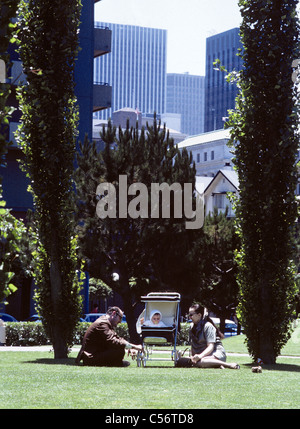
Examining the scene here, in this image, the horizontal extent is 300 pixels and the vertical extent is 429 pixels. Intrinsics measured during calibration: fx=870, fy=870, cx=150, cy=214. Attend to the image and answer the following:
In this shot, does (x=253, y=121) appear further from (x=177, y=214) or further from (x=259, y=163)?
(x=177, y=214)

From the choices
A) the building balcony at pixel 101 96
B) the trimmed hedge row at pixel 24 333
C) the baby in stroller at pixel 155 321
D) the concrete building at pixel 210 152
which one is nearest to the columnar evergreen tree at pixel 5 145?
the baby in stroller at pixel 155 321

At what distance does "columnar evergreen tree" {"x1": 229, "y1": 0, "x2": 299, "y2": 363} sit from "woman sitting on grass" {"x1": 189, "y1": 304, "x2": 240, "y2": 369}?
249 centimetres

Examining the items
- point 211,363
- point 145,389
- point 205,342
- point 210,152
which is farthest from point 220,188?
point 145,389

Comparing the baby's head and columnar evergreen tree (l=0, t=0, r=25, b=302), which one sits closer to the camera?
columnar evergreen tree (l=0, t=0, r=25, b=302)

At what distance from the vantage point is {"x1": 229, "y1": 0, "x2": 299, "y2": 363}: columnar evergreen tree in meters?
17.1

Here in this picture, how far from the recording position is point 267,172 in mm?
17016

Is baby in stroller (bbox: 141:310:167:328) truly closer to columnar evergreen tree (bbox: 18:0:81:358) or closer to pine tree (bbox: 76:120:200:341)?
columnar evergreen tree (bbox: 18:0:81:358)

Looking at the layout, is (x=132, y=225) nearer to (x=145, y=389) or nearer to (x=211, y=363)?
(x=211, y=363)

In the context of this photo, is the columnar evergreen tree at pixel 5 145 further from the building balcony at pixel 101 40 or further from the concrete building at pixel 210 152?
the concrete building at pixel 210 152

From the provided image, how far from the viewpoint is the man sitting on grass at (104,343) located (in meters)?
14.5

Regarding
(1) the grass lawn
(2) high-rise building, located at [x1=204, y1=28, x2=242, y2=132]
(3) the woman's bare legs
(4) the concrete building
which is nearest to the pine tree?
(3) the woman's bare legs

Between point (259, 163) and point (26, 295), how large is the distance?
3320 cm

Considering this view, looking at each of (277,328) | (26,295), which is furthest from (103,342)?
(26,295)

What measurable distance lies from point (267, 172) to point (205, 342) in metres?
3.92
